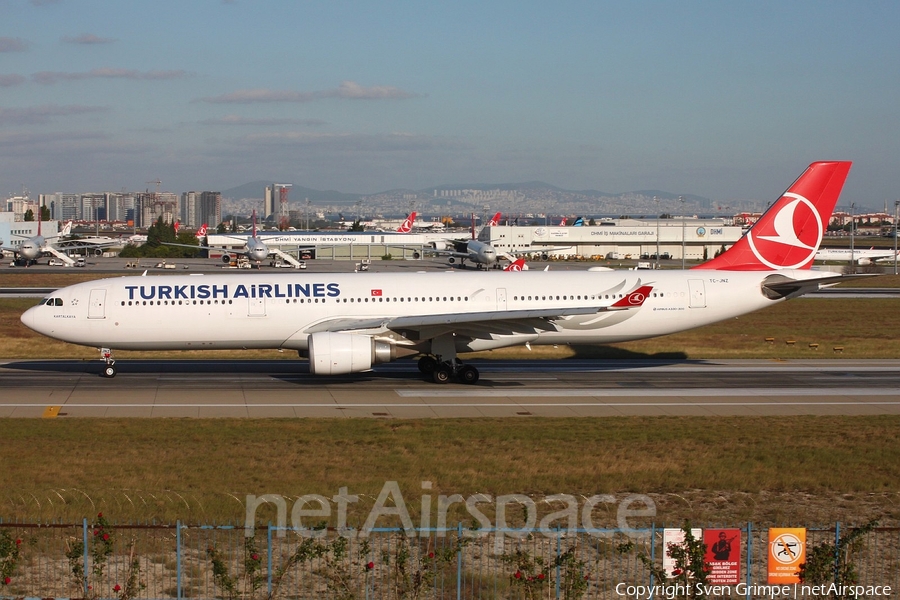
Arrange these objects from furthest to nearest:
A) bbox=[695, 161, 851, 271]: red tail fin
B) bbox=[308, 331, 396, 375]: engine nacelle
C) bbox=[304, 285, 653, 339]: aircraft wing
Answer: bbox=[695, 161, 851, 271]: red tail fin
bbox=[304, 285, 653, 339]: aircraft wing
bbox=[308, 331, 396, 375]: engine nacelle

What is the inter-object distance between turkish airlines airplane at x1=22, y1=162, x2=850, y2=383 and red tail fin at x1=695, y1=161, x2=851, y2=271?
370 mm

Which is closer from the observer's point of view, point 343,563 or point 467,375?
point 343,563

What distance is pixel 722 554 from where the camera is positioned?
12.4 meters

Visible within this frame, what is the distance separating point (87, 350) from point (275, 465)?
26.3m

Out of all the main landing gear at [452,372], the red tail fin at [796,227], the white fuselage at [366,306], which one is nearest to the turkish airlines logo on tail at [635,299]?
the white fuselage at [366,306]

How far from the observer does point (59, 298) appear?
109ft

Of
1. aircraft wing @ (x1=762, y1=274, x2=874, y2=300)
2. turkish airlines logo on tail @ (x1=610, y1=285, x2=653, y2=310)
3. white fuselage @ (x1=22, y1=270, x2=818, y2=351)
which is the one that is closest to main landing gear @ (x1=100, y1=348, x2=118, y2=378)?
white fuselage @ (x1=22, y1=270, x2=818, y2=351)

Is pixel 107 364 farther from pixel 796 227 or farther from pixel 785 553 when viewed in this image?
pixel 785 553

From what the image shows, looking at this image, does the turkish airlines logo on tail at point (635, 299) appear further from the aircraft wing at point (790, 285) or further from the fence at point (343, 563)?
the fence at point (343, 563)

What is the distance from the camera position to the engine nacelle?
30.5 meters

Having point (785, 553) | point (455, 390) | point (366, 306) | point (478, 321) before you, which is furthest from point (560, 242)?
point (785, 553)

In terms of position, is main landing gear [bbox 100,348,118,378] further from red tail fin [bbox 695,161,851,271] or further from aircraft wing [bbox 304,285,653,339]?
red tail fin [bbox 695,161,851,271]

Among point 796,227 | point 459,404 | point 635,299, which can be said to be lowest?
point 459,404

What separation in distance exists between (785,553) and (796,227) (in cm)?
2677
